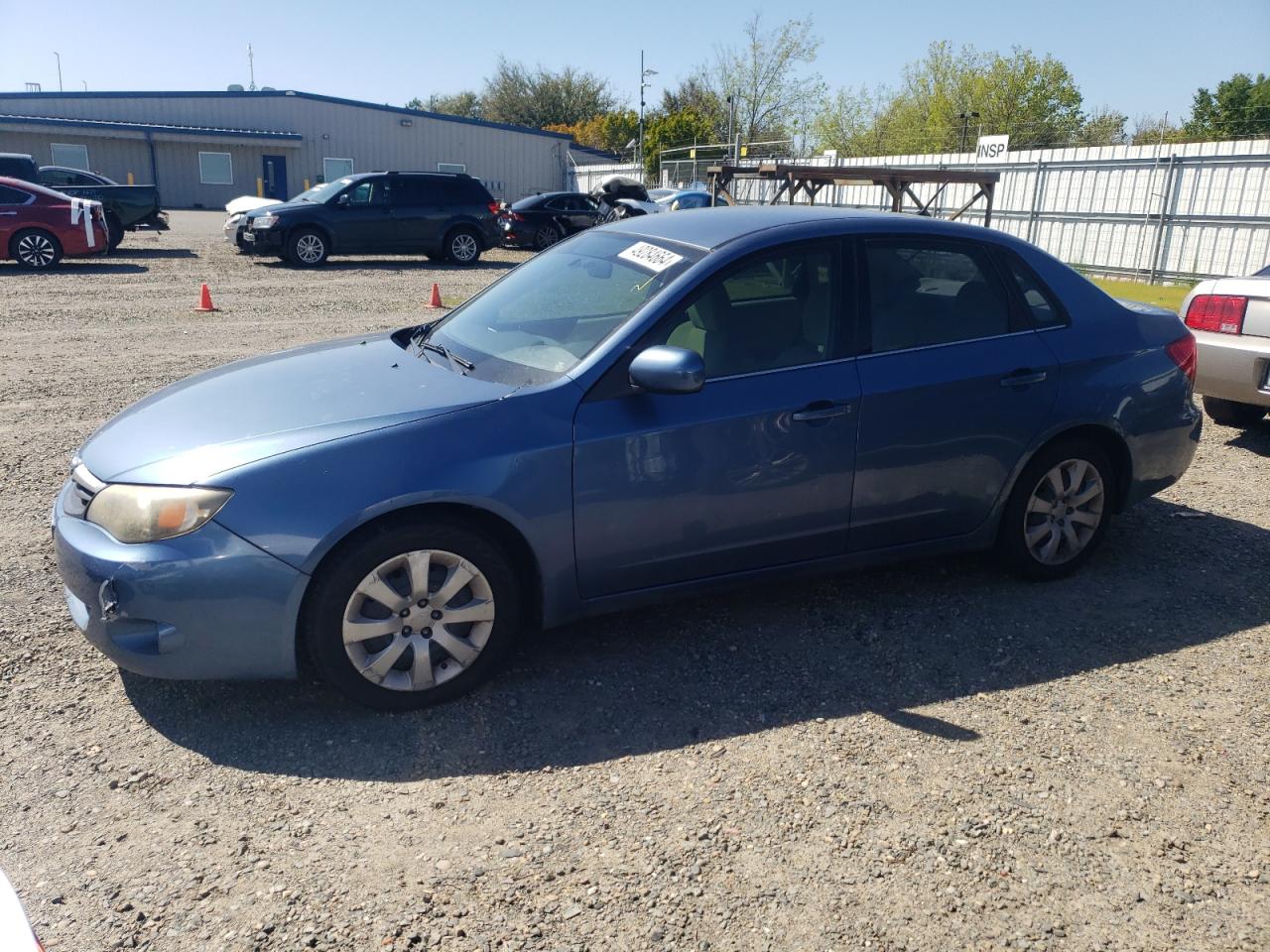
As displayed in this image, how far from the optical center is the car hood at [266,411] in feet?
11.1

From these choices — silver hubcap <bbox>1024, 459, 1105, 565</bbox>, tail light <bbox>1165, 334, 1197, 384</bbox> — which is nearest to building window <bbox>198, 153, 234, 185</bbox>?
tail light <bbox>1165, 334, 1197, 384</bbox>

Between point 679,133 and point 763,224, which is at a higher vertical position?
point 679,133

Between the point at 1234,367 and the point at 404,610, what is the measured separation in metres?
5.95

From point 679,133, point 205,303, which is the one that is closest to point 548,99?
point 679,133

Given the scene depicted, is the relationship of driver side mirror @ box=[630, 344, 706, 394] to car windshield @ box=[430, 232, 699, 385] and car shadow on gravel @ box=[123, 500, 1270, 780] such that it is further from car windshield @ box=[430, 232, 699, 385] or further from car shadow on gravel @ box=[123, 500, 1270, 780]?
car shadow on gravel @ box=[123, 500, 1270, 780]

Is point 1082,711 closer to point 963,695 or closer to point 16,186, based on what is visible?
point 963,695

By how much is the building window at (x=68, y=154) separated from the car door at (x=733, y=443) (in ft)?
143

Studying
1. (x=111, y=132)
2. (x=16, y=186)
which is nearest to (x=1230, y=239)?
(x=16, y=186)

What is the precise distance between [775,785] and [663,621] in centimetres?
125

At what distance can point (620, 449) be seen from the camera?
3676mm

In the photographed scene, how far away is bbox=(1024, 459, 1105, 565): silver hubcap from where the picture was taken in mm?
4672

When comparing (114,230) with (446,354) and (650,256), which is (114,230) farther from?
(650,256)

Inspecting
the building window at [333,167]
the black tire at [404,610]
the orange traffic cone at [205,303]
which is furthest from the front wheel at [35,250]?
the building window at [333,167]

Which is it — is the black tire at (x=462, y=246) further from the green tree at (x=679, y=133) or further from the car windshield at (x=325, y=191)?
the green tree at (x=679, y=133)
